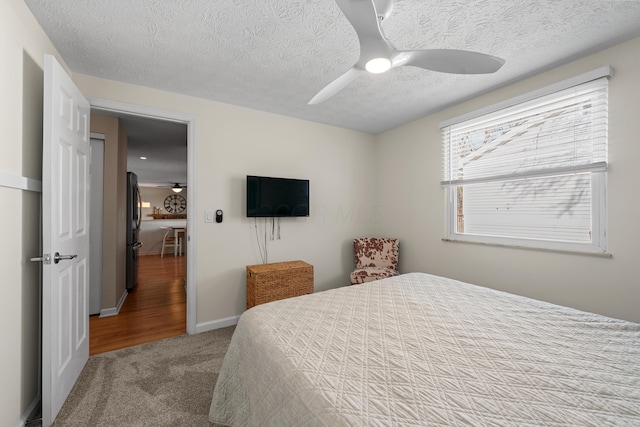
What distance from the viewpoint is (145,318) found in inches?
121

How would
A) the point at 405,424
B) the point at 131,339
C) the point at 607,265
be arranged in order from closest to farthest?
the point at 405,424
the point at 607,265
the point at 131,339

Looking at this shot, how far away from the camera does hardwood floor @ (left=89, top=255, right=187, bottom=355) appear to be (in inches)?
101

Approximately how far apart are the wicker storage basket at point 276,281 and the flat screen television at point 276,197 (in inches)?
24.2

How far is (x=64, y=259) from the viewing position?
162cm

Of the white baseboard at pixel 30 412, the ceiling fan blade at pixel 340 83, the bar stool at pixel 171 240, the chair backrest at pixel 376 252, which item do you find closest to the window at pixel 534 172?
the chair backrest at pixel 376 252

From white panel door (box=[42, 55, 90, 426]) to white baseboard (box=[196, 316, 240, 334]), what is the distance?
879 millimetres

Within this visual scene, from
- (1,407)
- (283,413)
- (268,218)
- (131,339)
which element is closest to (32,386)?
(1,407)

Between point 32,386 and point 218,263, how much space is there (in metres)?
1.49

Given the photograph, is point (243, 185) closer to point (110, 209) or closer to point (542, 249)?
point (110, 209)

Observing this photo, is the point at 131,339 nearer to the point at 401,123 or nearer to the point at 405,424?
the point at 405,424

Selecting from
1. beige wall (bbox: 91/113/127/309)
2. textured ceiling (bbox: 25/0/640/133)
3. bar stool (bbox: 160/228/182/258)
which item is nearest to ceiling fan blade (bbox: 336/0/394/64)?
textured ceiling (bbox: 25/0/640/133)

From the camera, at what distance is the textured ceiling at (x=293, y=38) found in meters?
1.51

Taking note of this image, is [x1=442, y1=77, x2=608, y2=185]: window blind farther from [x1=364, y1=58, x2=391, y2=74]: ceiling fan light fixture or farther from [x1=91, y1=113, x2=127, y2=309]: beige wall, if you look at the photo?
[x1=91, y1=113, x2=127, y2=309]: beige wall

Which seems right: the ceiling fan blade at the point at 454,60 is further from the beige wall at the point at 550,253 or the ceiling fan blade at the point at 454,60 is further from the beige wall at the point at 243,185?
the beige wall at the point at 243,185
